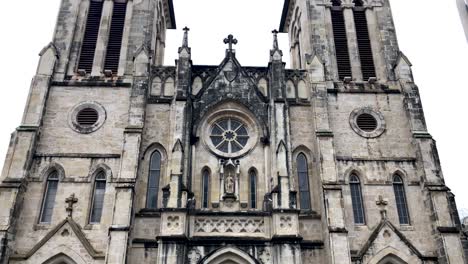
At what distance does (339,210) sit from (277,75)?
318 inches

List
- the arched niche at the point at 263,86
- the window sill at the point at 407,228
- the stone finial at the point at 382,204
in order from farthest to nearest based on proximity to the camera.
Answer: the arched niche at the point at 263,86 → the stone finial at the point at 382,204 → the window sill at the point at 407,228

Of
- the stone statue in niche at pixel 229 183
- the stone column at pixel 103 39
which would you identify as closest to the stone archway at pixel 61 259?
the stone statue in niche at pixel 229 183

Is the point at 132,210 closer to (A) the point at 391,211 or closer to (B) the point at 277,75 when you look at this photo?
(B) the point at 277,75

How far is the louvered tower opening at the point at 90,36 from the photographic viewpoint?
89.8ft

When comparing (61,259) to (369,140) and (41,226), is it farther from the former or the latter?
(369,140)

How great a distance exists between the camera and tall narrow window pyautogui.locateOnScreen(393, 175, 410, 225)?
23562 millimetres

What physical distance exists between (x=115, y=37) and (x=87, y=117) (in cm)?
576

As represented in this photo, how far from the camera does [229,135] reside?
82.8 feet

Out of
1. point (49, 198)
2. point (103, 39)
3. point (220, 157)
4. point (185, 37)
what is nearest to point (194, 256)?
point (220, 157)

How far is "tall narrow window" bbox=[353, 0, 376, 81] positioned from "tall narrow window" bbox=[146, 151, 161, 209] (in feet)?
41.8

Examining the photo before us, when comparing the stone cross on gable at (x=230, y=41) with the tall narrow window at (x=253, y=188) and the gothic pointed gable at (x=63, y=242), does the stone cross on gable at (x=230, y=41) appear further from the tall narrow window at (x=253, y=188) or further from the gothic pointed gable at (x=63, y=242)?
the gothic pointed gable at (x=63, y=242)

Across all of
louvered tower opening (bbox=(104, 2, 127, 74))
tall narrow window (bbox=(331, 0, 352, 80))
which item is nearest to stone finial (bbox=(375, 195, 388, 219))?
tall narrow window (bbox=(331, 0, 352, 80))

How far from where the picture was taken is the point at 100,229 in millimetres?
22359

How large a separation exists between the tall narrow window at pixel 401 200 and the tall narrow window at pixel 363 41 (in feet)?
21.3
